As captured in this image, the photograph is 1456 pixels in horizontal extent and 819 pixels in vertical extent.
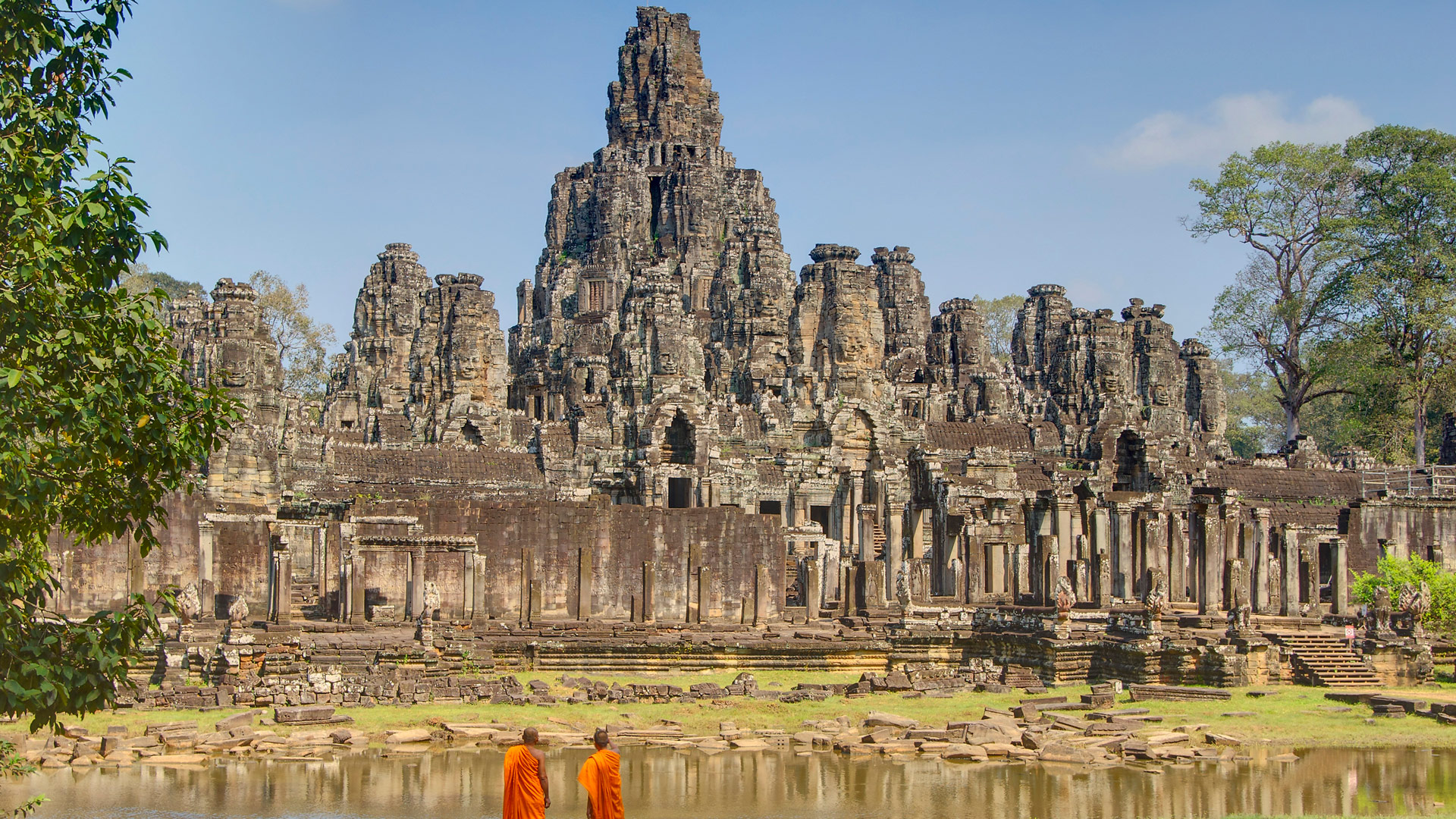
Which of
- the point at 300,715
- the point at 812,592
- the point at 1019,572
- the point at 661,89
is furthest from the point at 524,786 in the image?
the point at 661,89

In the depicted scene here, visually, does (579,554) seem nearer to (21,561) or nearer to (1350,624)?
(1350,624)

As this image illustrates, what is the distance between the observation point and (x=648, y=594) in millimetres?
30703

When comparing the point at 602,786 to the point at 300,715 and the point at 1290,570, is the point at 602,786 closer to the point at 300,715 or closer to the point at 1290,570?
the point at 300,715

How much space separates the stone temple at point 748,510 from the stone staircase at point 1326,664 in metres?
0.08

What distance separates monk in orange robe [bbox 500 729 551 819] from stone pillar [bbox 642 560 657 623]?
18.1m

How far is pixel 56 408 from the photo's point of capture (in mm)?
11078

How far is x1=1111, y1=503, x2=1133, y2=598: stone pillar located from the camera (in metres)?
35.6

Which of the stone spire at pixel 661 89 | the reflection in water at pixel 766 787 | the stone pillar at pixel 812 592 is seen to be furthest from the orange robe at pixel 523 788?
the stone spire at pixel 661 89

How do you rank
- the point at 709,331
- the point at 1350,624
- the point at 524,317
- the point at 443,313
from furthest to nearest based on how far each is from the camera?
the point at 524,317, the point at 709,331, the point at 443,313, the point at 1350,624

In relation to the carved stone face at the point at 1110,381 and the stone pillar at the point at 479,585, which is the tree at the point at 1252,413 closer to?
the carved stone face at the point at 1110,381

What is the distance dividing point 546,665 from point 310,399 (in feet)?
168

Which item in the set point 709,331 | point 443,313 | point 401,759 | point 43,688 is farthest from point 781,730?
point 709,331

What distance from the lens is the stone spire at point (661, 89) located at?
84312mm

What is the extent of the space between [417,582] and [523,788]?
17.2 metres
